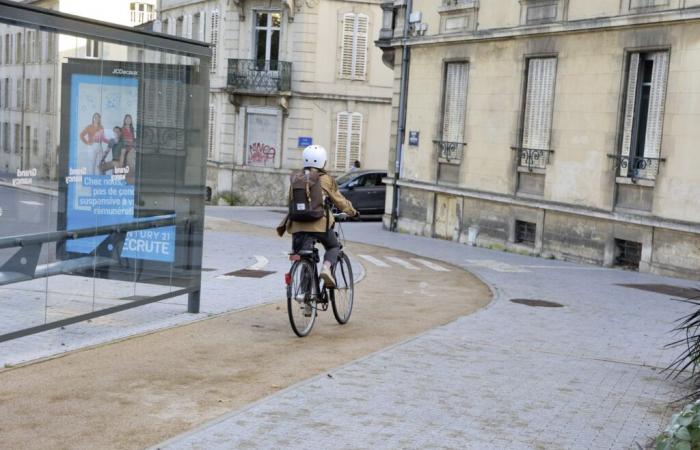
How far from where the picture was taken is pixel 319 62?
1517 inches

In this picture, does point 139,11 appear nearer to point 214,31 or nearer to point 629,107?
point 214,31

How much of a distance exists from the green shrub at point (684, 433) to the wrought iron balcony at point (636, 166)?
42.9 ft

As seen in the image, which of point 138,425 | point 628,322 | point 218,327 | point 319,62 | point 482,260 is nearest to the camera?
point 138,425

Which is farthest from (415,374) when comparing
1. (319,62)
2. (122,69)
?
(319,62)

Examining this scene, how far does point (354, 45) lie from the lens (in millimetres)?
38781

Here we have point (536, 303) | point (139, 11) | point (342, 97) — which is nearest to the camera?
point (536, 303)

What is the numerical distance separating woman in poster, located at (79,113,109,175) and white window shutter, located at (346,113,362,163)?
3008cm

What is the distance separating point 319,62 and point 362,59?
171 centimetres

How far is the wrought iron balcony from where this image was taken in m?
17.8

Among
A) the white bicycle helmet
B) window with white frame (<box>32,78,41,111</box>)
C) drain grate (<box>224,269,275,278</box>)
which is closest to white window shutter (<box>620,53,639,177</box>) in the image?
drain grate (<box>224,269,275,278</box>)

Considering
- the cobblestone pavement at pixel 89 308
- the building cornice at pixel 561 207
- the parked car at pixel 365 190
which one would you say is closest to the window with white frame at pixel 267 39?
the parked car at pixel 365 190

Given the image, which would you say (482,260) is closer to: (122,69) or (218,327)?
(218,327)

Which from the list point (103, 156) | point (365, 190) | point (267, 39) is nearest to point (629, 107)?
point (103, 156)

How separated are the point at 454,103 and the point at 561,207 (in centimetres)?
498
